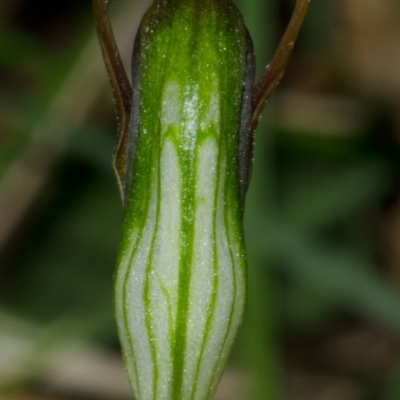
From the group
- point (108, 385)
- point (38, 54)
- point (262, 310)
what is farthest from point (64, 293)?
point (262, 310)

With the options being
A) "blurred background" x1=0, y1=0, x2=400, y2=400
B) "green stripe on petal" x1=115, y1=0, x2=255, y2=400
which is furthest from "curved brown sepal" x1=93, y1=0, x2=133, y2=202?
"blurred background" x1=0, y1=0, x2=400, y2=400

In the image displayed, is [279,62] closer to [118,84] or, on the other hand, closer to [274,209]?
[118,84]

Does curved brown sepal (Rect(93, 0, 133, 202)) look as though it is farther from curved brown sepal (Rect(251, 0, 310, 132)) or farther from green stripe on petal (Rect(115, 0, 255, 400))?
curved brown sepal (Rect(251, 0, 310, 132))

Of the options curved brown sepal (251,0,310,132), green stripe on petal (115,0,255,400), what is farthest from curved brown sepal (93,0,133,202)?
curved brown sepal (251,0,310,132)

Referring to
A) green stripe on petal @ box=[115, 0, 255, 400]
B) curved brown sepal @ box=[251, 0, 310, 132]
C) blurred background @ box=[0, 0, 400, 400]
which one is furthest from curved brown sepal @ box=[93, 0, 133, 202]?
blurred background @ box=[0, 0, 400, 400]

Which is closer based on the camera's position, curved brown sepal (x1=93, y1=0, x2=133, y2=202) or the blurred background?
curved brown sepal (x1=93, y1=0, x2=133, y2=202)

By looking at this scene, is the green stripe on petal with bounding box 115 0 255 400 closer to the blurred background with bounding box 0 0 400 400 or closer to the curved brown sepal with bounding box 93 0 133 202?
the curved brown sepal with bounding box 93 0 133 202

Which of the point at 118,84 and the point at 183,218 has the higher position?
the point at 118,84

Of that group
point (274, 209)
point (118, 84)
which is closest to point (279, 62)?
point (118, 84)

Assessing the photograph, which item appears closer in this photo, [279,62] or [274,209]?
[279,62]

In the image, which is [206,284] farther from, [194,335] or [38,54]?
[38,54]
